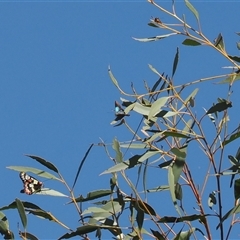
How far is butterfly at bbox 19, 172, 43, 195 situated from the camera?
4.73 ft

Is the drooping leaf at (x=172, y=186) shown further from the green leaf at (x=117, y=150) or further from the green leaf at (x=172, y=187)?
the green leaf at (x=117, y=150)

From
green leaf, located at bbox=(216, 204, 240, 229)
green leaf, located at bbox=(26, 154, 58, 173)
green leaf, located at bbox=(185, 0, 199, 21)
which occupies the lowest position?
green leaf, located at bbox=(216, 204, 240, 229)

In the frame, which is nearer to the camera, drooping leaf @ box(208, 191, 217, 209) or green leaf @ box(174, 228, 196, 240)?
green leaf @ box(174, 228, 196, 240)

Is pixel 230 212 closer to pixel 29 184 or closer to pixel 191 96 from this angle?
pixel 191 96

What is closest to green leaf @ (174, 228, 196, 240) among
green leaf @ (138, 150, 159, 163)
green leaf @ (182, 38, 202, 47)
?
green leaf @ (138, 150, 159, 163)

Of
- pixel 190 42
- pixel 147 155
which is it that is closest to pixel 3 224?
pixel 147 155

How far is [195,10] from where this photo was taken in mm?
1608

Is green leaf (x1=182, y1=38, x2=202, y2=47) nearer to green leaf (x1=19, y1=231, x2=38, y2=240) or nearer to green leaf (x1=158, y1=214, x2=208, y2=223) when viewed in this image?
green leaf (x1=158, y1=214, x2=208, y2=223)

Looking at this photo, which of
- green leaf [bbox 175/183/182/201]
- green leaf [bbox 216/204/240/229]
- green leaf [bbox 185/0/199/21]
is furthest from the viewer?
green leaf [bbox 185/0/199/21]

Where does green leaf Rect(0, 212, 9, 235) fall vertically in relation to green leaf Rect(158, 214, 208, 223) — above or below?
below

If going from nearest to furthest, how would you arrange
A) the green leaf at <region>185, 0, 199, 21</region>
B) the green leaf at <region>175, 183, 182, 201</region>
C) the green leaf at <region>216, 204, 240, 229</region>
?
the green leaf at <region>216, 204, 240, 229</region>
the green leaf at <region>175, 183, 182, 201</region>
the green leaf at <region>185, 0, 199, 21</region>

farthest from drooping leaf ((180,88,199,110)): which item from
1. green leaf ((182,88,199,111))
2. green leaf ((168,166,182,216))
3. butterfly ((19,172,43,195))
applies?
butterfly ((19,172,43,195))

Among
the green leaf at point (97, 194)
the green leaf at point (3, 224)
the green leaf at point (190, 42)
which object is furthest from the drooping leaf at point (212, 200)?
the green leaf at point (3, 224)

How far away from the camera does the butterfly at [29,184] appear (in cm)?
144
